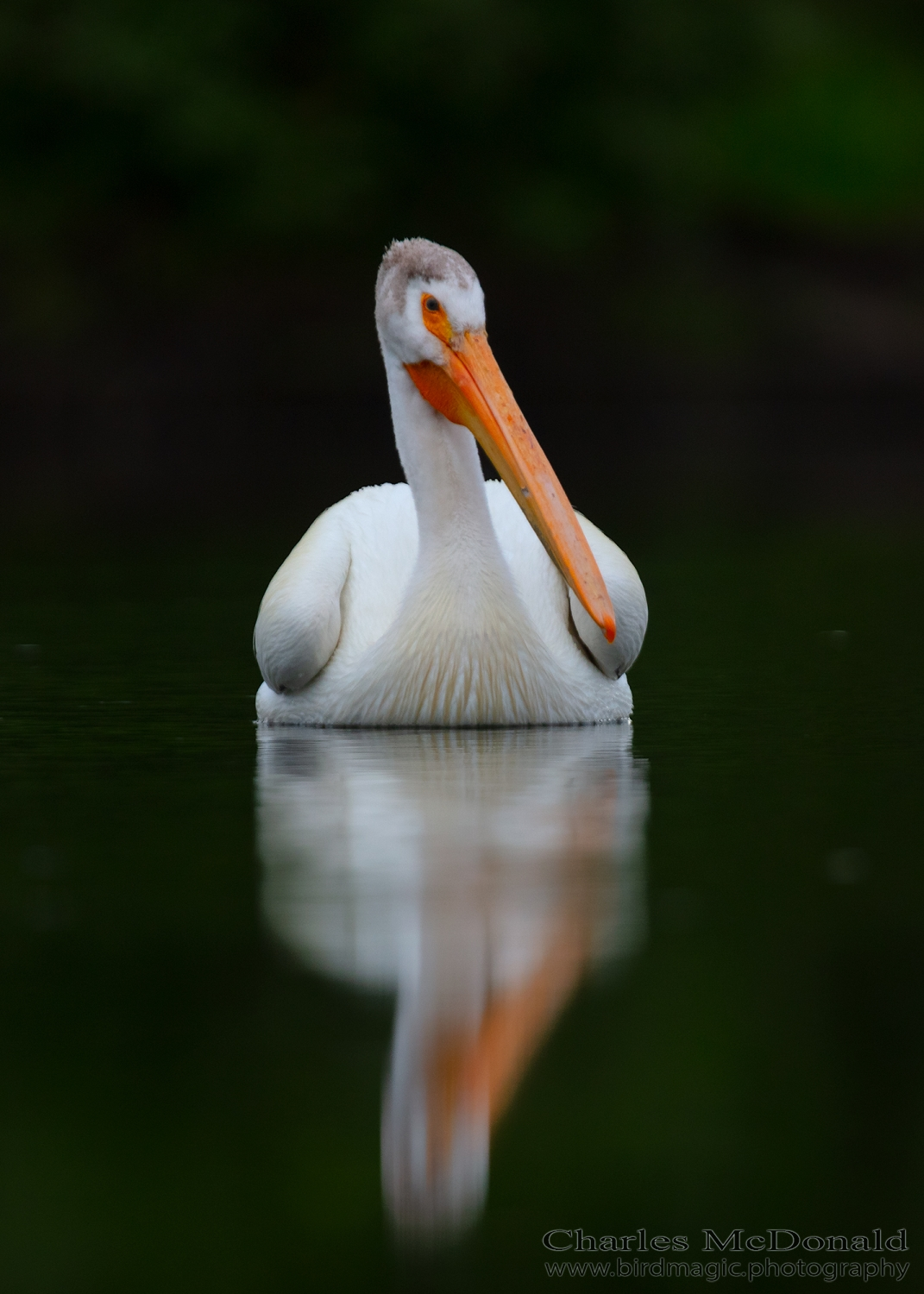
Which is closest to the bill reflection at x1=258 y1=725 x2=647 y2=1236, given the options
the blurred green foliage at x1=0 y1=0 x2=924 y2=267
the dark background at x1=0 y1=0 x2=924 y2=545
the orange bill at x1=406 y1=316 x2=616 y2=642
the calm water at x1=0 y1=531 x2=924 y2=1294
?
the calm water at x1=0 y1=531 x2=924 y2=1294

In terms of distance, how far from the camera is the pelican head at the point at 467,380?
19.3 ft

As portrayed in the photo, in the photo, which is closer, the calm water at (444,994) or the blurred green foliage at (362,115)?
the calm water at (444,994)

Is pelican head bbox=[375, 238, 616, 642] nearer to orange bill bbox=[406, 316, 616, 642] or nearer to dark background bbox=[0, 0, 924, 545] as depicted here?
orange bill bbox=[406, 316, 616, 642]

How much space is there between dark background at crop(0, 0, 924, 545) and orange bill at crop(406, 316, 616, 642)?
14.2 metres

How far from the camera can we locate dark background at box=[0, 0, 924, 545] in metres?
21.9

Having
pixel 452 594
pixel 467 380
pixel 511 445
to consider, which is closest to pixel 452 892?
pixel 452 594

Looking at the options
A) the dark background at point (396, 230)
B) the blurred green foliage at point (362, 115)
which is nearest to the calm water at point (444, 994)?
the dark background at point (396, 230)

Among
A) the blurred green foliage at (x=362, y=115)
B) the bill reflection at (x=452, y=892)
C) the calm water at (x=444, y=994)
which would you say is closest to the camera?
the calm water at (x=444, y=994)

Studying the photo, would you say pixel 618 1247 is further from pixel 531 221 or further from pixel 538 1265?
pixel 531 221

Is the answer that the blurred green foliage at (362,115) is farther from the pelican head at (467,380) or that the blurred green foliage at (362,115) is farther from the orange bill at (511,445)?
the orange bill at (511,445)

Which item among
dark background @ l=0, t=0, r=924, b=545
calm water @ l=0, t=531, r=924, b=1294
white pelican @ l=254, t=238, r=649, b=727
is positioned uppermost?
dark background @ l=0, t=0, r=924, b=545

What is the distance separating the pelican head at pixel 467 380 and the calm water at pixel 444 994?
515 mm

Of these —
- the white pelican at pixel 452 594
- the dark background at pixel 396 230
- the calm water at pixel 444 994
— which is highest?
the dark background at pixel 396 230

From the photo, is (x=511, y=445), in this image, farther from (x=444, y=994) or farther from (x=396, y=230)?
(x=396, y=230)
